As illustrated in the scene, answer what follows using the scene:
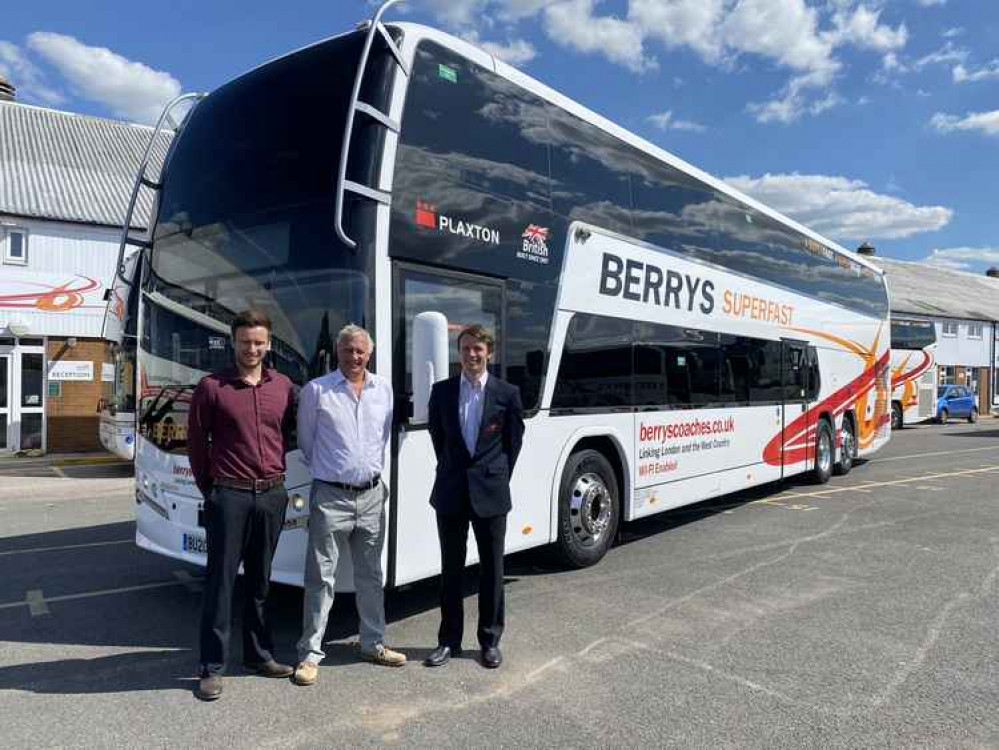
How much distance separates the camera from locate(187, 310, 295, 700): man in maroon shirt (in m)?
3.85

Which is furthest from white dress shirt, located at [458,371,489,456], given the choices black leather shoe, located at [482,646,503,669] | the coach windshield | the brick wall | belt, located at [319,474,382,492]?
the brick wall

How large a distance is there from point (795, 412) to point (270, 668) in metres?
8.48

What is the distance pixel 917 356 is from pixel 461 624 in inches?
1089

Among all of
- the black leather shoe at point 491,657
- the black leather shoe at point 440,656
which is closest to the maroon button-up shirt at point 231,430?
the black leather shoe at point 440,656

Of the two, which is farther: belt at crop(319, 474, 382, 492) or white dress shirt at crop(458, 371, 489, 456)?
white dress shirt at crop(458, 371, 489, 456)

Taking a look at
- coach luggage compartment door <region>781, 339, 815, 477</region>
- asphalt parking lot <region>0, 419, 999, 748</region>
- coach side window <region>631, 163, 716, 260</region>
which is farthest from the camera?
coach luggage compartment door <region>781, 339, 815, 477</region>

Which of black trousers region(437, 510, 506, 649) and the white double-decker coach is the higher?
the white double-decker coach

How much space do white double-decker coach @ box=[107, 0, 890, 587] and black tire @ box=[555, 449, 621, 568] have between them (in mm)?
23

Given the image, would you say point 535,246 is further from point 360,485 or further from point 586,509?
point 360,485

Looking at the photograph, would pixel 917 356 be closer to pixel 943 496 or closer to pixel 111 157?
pixel 943 496

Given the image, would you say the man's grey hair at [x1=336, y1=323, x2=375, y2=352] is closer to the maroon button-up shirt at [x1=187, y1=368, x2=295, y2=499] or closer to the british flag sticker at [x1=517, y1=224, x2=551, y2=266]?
the maroon button-up shirt at [x1=187, y1=368, x2=295, y2=499]

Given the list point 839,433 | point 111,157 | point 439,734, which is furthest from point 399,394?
point 111,157

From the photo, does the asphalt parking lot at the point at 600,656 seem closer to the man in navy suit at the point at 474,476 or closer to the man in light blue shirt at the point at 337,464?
the man in navy suit at the point at 474,476

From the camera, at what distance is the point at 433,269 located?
4.77 meters
